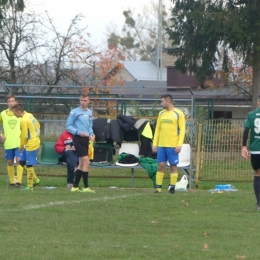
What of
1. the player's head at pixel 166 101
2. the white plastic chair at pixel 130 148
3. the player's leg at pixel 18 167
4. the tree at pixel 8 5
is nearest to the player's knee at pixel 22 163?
the player's leg at pixel 18 167

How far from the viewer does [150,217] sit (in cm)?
962

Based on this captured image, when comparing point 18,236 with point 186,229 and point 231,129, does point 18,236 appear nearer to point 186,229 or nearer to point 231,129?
point 186,229

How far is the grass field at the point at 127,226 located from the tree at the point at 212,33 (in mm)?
16146

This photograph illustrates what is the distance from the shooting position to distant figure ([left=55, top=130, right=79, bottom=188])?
1577cm

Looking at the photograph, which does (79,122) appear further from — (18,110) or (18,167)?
(18,167)

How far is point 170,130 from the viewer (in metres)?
12.8

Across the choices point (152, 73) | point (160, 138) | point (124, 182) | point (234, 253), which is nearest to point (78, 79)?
point (124, 182)

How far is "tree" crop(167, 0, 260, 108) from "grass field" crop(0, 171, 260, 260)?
1615cm

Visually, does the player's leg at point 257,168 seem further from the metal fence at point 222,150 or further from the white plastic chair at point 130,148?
the metal fence at point 222,150

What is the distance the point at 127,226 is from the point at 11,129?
20.8 ft

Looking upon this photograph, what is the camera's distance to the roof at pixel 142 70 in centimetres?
7712

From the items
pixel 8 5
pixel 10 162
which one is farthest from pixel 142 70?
pixel 10 162

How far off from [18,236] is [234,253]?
2573 mm

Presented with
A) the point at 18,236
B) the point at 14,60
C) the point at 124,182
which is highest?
the point at 14,60
